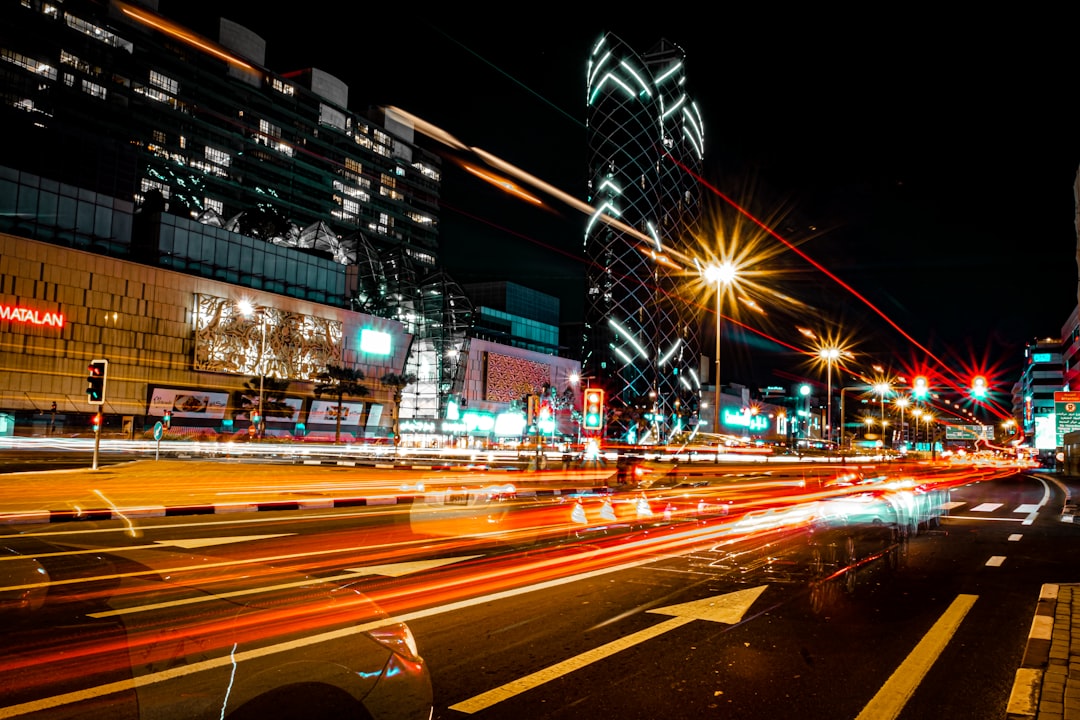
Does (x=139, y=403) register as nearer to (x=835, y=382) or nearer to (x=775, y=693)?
(x=775, y=693)

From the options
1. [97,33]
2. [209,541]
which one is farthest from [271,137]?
[209,541]

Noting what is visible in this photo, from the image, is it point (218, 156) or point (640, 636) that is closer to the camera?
point (640, 636)

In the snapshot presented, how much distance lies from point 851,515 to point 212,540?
14.8 m

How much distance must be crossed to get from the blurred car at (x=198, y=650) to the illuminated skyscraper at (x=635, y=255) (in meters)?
132

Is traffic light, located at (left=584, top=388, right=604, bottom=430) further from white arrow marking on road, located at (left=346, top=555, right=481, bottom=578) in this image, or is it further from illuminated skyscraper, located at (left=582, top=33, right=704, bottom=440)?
illuminated skyscraper, located at (left=582, top=33, right=704, bottom=440)

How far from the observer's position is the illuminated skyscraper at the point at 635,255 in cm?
14275

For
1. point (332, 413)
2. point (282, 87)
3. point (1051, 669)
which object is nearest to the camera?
point (1051, 669)

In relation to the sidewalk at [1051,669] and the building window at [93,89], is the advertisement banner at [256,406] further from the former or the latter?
the sidewalk at [1051,669]

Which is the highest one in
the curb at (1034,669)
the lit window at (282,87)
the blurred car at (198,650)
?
the lit window at (282,87)

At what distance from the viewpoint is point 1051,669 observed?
5770mm

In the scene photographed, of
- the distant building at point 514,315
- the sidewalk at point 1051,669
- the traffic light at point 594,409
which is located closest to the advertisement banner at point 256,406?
the distant building at point 514,315

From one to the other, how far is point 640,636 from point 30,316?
62730 millimetres

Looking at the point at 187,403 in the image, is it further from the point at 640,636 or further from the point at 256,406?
the point at 640,636

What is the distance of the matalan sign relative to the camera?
54.8m
